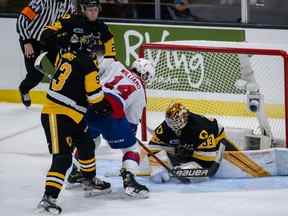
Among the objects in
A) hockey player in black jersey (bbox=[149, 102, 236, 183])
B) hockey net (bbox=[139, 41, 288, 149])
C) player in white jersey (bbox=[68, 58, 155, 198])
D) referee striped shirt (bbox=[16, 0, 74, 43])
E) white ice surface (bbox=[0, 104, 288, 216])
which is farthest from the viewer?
referee striped shirt (bbox=[16, 0, 74, 43])

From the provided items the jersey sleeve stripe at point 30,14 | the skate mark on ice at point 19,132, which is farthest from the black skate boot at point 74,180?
the jersey sleeve stripe at point 30,14

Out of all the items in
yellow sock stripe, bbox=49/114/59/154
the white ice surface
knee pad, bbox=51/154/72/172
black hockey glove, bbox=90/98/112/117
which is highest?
black hockey glove, bbox=90/98/112/117

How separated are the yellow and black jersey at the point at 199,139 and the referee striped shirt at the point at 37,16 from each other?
1.98 meters

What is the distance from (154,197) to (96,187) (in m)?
0.30

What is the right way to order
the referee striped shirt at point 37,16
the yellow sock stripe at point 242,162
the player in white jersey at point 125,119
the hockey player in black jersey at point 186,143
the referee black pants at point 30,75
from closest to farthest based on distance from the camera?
the player in white jersey at point 125,119 < the hockey player in black jersey at point 186,143 < the yellow sock stripe at point 242,162 < the referee striped shirt at point 37,16 < the referee black pants at point 30,75

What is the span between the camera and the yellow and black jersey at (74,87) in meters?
4.42

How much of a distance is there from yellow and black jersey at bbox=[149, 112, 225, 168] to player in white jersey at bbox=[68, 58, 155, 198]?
33cm

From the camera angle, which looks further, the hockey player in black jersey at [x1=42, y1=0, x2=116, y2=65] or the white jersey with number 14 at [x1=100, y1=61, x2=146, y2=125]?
the hockey player in black jersey at [x1=42, y1=0, x2=116, y2=65]

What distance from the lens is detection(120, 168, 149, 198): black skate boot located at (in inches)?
185

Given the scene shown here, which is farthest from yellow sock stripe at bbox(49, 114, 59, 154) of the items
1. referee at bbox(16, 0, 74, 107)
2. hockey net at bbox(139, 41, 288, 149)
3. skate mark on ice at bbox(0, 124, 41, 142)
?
referee at bbox(16, 0, 74, 107)

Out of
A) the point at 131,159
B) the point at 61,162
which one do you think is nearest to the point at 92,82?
the point at 61,162

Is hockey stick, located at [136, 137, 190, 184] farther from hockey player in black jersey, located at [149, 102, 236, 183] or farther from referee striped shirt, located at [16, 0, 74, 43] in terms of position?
referee striped shirt, located at [16, 0, 74, 43]

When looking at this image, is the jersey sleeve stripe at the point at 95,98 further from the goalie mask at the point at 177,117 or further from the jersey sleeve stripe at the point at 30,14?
the jersey sleeve stripe at the point at 30,14

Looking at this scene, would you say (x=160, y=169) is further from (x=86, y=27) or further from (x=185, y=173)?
(x=86, y=27)
